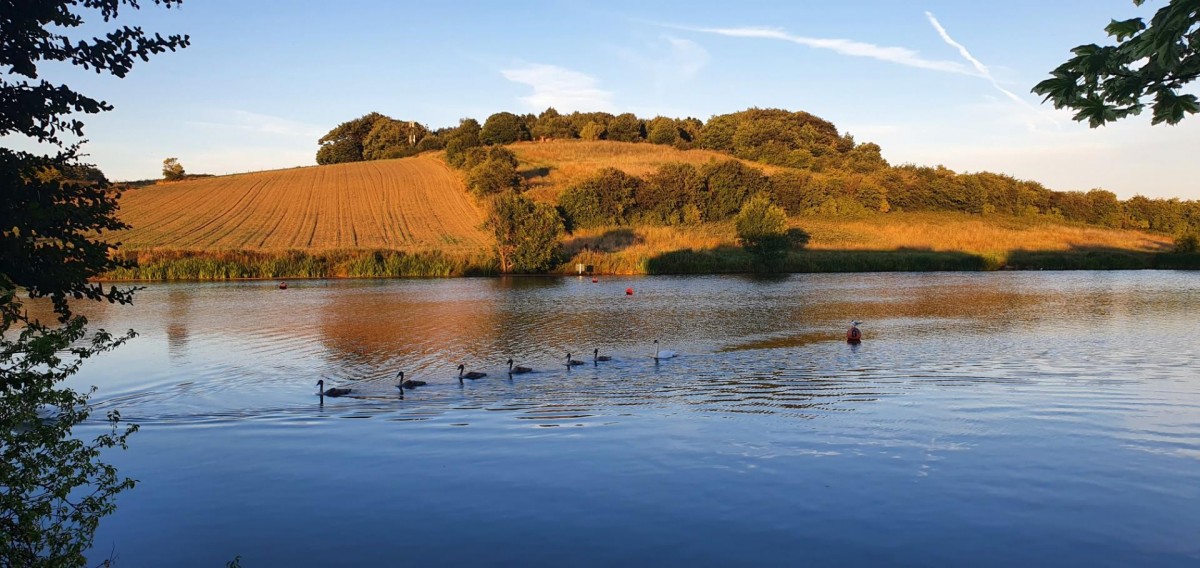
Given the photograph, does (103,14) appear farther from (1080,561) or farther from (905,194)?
(905,194)

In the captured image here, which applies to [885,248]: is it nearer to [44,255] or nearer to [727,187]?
[727,187]

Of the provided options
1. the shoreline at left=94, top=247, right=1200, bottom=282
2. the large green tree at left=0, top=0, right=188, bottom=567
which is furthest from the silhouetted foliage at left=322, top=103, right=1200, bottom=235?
the large green tree at left=0, top=0, right=188, bottom=567

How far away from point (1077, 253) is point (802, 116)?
102825 mm

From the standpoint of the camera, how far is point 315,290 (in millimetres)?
46562

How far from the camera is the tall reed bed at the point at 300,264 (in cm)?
5575

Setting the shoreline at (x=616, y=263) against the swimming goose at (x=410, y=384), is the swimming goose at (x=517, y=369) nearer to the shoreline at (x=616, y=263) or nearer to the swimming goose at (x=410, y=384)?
the swimming goose at (x=410, y=384)

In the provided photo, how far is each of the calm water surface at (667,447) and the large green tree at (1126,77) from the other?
176 inches

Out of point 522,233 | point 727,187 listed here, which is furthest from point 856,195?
point 522,233

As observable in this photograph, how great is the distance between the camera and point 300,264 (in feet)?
189

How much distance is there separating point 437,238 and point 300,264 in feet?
42.8

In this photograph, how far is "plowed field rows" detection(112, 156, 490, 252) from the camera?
6362 cm

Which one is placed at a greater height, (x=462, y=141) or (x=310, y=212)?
(x=462, y=141)

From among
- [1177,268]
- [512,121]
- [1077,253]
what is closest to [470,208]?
[512,121]

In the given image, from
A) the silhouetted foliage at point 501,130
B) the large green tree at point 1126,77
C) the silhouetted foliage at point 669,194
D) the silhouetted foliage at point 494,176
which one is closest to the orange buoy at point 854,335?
the large green tree at point 1126,77
